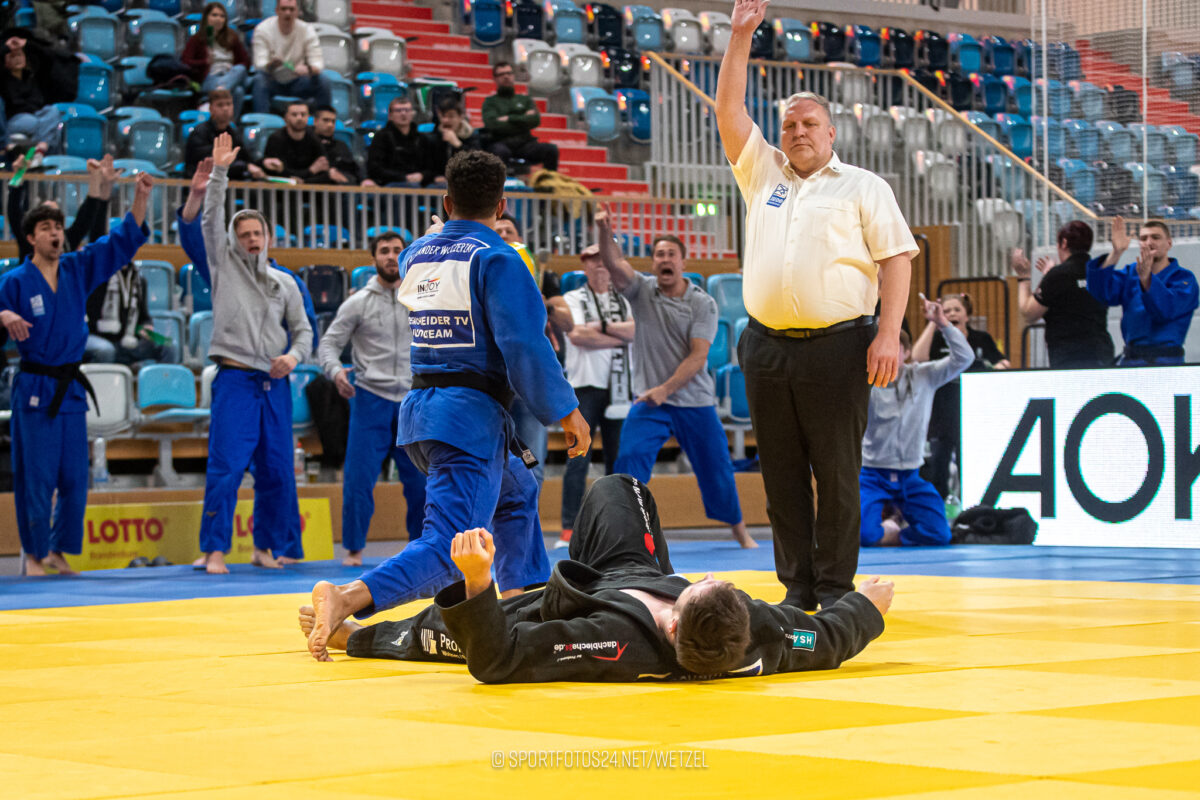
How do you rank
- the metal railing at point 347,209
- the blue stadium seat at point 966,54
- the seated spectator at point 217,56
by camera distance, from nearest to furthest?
1. the metal railing at point 347,209
2. the seated spectator at point 217,56
3. the blue stadium seat at point 966,54

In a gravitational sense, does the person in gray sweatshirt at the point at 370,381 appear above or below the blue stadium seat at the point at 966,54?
below

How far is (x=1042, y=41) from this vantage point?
15.0m

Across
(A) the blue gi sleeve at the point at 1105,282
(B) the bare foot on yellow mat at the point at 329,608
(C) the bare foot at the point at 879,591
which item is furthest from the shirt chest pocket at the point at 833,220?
(A) the blue gi sleeve at the point at 1105,282

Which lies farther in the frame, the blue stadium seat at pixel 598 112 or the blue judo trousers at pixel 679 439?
the blue stadium seat at pixel 598 112

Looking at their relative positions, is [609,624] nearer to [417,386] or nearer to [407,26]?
[417,386]

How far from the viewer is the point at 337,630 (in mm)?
4855

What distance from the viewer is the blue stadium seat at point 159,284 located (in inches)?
503

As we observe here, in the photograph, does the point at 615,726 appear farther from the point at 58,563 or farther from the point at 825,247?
the point at 58,563

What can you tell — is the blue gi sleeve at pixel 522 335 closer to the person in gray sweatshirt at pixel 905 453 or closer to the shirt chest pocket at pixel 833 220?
the shirt chest pocket at pixel 833 220

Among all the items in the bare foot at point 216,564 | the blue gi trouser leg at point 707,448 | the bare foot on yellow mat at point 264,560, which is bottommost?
the bare foot on yellow mat at point 264,560

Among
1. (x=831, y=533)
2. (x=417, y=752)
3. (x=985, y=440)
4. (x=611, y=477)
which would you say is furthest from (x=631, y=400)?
(x=417, y=752)

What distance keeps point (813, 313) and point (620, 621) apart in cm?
199

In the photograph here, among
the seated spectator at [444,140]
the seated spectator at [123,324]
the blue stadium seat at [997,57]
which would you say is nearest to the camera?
the seated spectator at [123,324]

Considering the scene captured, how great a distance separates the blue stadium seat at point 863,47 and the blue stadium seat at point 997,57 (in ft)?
6.12
